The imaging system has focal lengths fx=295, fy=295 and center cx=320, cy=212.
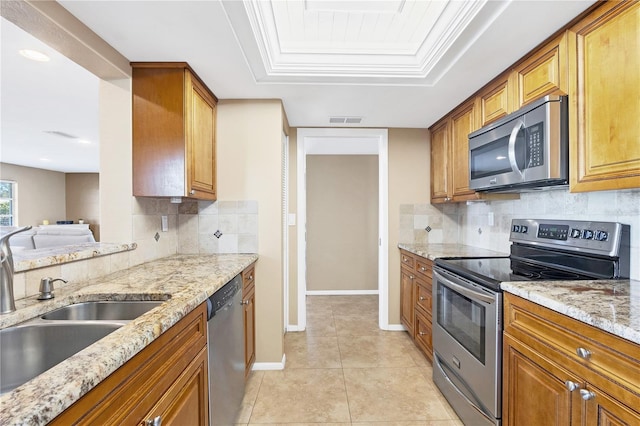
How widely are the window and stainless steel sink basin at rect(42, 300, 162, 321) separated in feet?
26.8

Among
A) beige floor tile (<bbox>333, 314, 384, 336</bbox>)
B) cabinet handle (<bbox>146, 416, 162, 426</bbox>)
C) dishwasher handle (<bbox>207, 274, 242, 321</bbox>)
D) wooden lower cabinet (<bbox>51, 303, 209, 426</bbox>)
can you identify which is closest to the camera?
wooden lower cabinet (<bbox>51, 303, 209, 426</bbox>)

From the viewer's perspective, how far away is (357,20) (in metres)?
1.71

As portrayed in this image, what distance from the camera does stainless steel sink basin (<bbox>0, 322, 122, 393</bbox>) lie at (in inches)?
37.0

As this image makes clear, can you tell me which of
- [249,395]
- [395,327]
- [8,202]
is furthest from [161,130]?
[8,202]

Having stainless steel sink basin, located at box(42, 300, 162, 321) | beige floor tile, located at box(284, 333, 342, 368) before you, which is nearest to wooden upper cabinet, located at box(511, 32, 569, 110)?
stainless steel sink basin, located at box(42, 300, 162, 321)

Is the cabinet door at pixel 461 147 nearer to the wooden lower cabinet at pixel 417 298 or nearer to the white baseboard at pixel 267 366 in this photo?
the wooden lower cabinet at pixel 417 298

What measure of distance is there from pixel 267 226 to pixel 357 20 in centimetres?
155

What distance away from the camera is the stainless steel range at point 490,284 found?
1.45 metres

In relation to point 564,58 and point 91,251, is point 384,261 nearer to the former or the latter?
point 564,58

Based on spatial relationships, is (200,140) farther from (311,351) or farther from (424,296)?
(424,296)

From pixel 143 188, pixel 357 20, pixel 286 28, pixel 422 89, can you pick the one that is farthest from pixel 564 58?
pixel 143 188

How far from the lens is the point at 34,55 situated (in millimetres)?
2020

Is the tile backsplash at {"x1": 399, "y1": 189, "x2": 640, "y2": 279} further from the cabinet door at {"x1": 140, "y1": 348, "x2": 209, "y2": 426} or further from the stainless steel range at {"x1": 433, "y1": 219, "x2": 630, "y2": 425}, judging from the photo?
the cabinet door at {"x1": 140, "y1": 348, "x2": 209, "y2": 426}

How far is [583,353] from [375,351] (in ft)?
6.29
